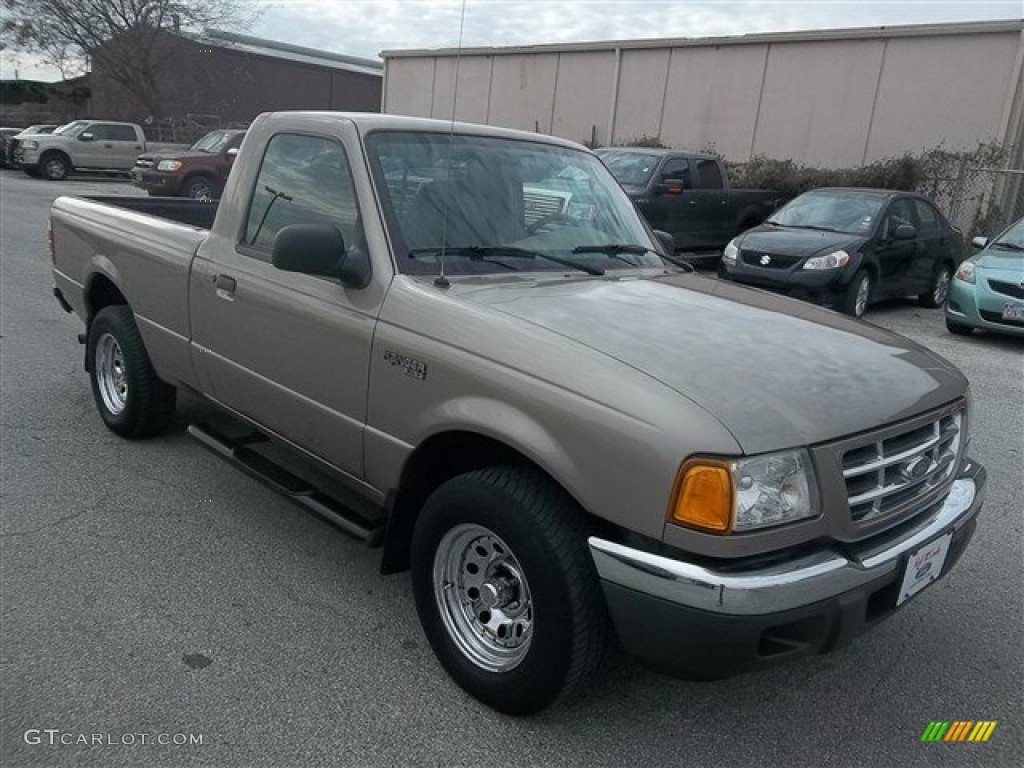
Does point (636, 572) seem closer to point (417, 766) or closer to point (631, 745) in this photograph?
point (631, 745)

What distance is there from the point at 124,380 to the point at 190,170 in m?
15.9

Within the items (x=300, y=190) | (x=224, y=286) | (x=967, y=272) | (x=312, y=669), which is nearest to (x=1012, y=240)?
(x=967, y=272)

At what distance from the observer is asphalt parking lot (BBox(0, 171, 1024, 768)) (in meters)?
2.65

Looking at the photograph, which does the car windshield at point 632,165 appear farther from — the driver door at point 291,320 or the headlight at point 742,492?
the headlight at point 742,492

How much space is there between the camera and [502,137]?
12.7 feet

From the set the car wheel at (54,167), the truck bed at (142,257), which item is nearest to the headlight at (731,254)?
the truck bed at (142,257)

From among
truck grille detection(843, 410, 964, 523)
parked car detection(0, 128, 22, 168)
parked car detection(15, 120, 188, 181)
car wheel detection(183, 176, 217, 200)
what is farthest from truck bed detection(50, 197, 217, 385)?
parked car detection(0, 128, 22, 168)

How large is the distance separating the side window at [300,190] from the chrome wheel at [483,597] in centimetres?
129

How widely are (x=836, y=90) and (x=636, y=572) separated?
19.8m

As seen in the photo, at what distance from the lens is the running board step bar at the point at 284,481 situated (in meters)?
3.22

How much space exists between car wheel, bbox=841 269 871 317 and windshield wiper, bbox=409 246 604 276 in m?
7.50

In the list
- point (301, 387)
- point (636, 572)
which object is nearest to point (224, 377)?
point (301, 387)

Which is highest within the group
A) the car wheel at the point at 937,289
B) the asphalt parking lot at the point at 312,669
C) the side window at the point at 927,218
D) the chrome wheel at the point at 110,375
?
the side window at the point at 927,218

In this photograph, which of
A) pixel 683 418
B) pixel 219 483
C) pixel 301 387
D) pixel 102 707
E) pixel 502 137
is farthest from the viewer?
pixel 219 483
